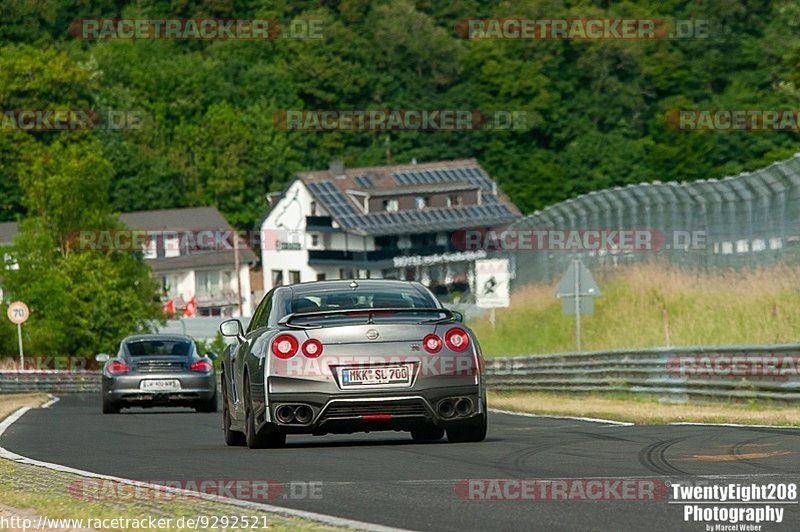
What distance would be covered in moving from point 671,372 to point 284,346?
1029 cm

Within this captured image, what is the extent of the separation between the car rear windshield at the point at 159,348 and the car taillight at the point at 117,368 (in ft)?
0.92

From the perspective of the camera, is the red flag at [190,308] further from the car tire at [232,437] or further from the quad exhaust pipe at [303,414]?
the quad exhaust pipe at [303,414]

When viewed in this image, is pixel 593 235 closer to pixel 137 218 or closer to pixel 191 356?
pixel 191 356

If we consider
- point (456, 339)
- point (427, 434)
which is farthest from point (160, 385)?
point (456, 339)

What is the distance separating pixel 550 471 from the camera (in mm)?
11711

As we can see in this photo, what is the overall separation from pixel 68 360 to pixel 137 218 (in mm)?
57699

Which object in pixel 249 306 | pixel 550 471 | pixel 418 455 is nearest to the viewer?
pixel 550 471

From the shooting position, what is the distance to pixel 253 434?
14586 millimetres

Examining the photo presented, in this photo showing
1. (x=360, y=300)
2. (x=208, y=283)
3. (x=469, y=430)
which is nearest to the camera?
(x=469, y=430)

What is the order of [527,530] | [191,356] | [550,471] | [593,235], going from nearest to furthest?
[527,530] < [550,471] < [191,356] < [593,235]

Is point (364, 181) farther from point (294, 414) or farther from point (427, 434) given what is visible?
point (294, 414)

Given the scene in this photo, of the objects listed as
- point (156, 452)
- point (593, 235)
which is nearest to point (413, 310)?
point (156, 452)

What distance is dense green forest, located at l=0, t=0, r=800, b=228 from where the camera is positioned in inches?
5295

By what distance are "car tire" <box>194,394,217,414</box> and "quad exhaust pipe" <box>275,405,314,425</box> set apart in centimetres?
1243
